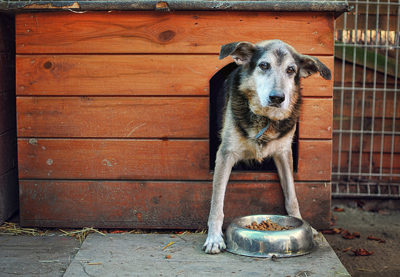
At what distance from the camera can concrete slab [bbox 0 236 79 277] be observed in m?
2.21

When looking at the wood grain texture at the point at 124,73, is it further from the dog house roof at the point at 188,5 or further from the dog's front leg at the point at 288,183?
the dog's front leg at the point at 288,183

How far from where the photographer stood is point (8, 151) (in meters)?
3.02

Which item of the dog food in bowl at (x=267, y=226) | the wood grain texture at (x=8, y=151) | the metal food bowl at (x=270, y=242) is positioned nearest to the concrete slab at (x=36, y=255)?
the wood grain texture at (x=8, y=151)

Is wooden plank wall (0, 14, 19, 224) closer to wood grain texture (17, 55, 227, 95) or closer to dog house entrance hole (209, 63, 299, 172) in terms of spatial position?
wood grain texture (17, 55, 227, 95)

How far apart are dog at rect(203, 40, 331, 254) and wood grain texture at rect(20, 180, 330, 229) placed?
0.64 feet

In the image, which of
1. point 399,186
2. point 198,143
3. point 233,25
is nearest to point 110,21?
point 233,25

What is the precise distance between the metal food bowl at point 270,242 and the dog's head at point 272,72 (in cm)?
72

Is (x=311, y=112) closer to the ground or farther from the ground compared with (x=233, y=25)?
closer to the ground

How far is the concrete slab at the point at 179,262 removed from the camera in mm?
2137

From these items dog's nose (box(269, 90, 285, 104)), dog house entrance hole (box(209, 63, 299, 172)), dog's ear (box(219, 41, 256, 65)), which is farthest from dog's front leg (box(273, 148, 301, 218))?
dog's ear (box(219, 41, 256, 65))

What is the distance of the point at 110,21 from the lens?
2762 mm

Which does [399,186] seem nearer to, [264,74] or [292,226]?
[292,226]

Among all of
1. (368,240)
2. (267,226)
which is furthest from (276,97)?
(368,240)

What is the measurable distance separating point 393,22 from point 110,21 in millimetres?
2663
